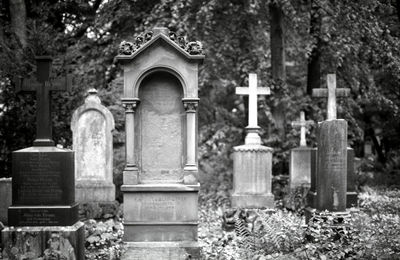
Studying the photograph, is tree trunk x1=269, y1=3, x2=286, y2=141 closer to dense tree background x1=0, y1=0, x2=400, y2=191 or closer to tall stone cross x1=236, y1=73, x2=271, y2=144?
dense tree background x1=0, y1=0, x2=400, y2=191

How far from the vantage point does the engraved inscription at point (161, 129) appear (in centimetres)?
708

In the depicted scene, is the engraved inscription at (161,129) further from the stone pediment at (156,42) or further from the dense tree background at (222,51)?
the dense tree background at (222,51)

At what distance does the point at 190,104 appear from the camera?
6.85 m

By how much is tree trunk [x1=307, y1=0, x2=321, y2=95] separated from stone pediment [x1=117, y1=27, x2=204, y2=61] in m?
6.24

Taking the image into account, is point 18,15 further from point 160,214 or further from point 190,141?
point 160,214

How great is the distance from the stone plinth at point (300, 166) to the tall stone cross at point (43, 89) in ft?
23.6

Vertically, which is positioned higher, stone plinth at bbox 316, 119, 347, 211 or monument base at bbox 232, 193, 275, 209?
stone plinth at bbox 316, 119, 347, 211

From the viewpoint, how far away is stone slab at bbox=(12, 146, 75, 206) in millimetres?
5859

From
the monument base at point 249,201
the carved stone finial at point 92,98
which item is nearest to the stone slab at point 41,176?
the carved stone finial at point 92,98

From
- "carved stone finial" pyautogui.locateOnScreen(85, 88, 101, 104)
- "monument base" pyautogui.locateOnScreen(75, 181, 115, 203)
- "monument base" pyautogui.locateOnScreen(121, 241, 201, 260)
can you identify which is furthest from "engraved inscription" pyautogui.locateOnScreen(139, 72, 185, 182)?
"carved stone finial" pyautogui.locateOnScreen(85, 88, 101, 104)

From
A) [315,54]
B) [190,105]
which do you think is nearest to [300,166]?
[315,54]

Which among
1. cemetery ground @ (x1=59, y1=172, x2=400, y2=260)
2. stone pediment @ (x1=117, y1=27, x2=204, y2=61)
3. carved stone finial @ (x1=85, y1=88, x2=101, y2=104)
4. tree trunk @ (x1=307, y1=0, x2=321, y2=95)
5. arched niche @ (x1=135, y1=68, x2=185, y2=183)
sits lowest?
cemetery ground @ (x1=59, y1=172, x2=400, y2=260)

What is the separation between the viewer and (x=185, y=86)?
270 inches

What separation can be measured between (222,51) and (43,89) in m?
7.27
